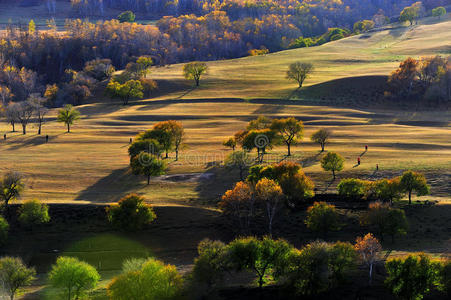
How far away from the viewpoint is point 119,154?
73.7 metres

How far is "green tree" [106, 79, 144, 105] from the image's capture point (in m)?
119

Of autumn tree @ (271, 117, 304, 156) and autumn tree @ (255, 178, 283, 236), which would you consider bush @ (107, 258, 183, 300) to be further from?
autumn tree @ (271, 117, 304, 156)

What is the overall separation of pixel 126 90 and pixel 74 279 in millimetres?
87755

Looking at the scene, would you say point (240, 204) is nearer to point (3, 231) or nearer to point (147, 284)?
point (147, 284)

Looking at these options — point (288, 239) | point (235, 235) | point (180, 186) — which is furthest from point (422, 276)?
point (180, 186)

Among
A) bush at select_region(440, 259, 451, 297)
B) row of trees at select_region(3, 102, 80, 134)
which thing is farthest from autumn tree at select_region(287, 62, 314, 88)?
bush at select_region(440, 259, 451, 297)

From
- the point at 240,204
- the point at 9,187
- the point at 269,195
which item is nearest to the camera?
the point at 269,195

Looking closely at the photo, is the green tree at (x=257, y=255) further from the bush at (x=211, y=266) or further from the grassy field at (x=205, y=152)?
the grassy field at (x=205, y=152)

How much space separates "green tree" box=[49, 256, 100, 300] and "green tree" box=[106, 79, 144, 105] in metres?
86.1

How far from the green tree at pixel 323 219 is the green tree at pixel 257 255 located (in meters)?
9.21

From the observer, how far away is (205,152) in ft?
243

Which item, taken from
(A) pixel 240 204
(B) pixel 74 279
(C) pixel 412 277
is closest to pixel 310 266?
(C) pixel 412 277

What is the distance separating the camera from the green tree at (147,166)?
195 ft

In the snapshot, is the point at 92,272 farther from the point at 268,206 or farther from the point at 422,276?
the point at 422,276
